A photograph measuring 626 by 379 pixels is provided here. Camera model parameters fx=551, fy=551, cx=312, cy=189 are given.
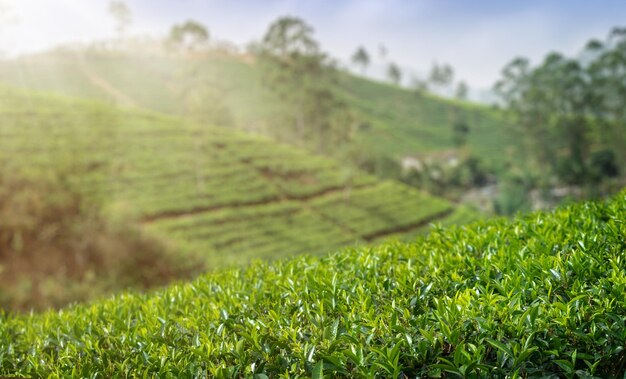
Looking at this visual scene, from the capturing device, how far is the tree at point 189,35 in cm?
2683

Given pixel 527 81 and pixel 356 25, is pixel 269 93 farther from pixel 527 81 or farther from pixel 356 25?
pixel 527 81

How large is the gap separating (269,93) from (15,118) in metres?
14.0

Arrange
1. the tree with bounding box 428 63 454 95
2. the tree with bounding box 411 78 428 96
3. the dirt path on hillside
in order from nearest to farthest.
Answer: the dirt path on hillside
the tree with bounding box 428 63 454 95
the tree with bounding box 411 78 428 96

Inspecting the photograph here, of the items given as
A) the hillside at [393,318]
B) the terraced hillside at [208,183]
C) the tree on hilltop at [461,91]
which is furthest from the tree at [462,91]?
the hillside at [393,318]

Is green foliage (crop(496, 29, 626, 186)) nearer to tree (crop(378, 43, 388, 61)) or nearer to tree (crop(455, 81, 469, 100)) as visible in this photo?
tree (crop(378, 43, 388, 61))

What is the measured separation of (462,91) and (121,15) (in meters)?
32.7

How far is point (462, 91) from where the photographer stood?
4878cm

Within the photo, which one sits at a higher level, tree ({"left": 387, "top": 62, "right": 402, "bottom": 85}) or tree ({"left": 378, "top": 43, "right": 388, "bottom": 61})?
tree ({"left": 378, "top": 43, "right": 388, "bottom": 61})

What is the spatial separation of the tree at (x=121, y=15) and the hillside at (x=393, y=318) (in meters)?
23.3

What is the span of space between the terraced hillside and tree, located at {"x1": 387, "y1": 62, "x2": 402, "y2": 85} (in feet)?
69.3

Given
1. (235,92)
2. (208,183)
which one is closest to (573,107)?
(235,92)

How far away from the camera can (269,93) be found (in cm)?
3100

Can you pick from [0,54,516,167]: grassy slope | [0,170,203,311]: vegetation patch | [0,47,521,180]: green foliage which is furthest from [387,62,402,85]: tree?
[0,170,203,311]: vegetation patch

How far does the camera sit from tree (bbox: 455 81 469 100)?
48594 mm
